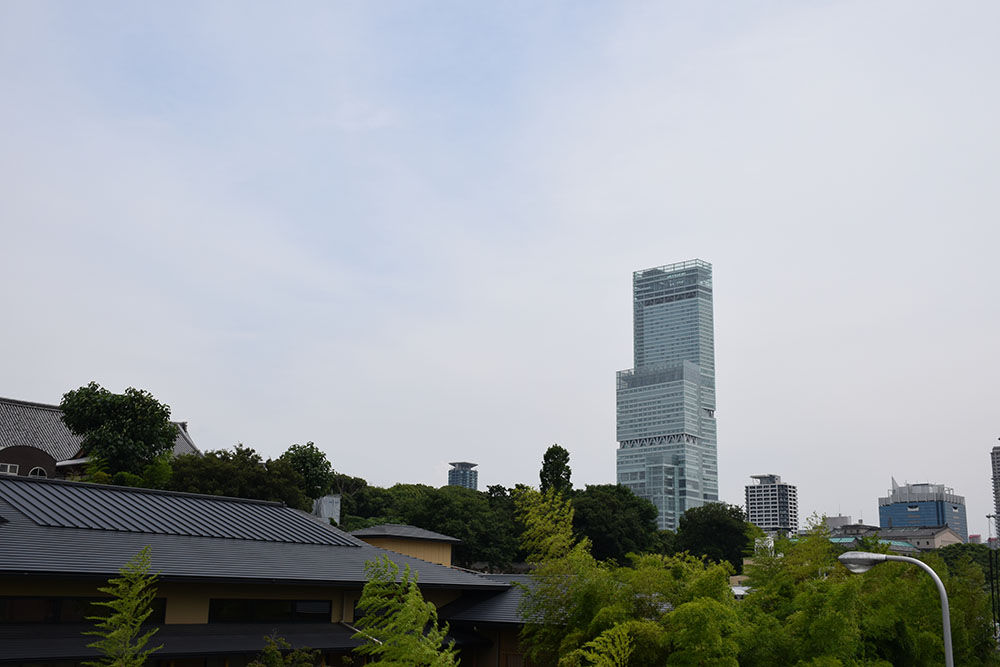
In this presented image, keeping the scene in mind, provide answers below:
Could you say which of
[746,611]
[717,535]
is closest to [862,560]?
[746,611]

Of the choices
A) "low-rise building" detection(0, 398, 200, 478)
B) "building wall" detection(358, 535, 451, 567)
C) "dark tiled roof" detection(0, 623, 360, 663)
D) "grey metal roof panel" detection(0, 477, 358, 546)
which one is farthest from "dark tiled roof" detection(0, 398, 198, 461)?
"dark tiled roof" detection(0, 623, 360, 663)

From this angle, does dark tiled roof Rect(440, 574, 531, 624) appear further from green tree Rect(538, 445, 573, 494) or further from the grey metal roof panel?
green tree Rect(538, 445, 573, 494)

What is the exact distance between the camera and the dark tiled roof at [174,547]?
1429 cm

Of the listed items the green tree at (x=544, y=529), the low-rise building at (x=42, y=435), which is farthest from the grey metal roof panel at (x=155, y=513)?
the low-rise building at (x=42, y=435)

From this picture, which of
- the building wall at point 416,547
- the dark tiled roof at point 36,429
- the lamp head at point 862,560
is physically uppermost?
the dark tiled roof at point 36,429

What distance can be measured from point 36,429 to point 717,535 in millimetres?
46736

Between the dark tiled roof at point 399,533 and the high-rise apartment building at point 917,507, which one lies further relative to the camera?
the high-rise apartment building at point 917,507

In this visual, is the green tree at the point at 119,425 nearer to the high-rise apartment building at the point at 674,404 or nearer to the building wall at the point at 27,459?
the building wall at the point at 27,459

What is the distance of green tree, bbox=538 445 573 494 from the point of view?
170 ft

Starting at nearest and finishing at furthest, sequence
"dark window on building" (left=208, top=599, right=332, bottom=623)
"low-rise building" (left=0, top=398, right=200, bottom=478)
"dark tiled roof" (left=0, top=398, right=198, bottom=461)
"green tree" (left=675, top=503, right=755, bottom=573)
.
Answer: "dark window on building" (left=208, top=599, right=332, bottom=623)
"low-rise building" (left=0, top=398, right=200, bottom=478)
"dark tiled roof" (left=0, top=398, right=198, bottom=461)
"green tree" (left=675, top=503, right=755, bottom=573)

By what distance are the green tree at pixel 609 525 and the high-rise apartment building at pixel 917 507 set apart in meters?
135

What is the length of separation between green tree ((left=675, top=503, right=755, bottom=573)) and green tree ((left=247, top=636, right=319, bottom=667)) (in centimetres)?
4900

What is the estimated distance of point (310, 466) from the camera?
42.7m

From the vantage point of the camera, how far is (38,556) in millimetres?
13867
